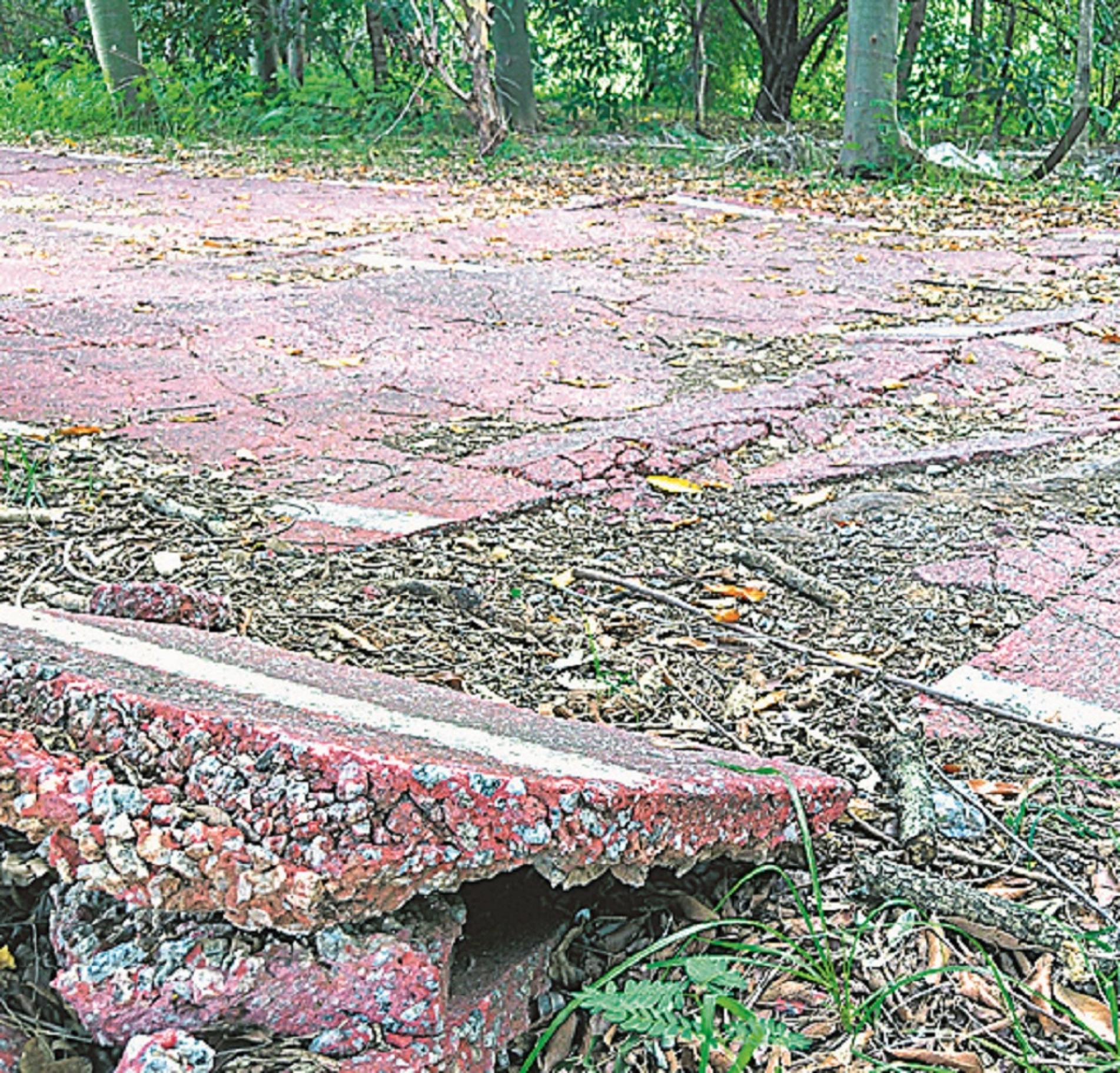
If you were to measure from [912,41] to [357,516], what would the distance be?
862 cm

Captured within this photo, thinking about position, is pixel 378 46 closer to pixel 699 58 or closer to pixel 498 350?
pixel 699 58

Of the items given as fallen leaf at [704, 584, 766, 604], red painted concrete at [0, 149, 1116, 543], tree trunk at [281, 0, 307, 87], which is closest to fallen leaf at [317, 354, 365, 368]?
red painted concrete at [0, 149, 1116, 543]

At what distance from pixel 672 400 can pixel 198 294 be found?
1.80 meters

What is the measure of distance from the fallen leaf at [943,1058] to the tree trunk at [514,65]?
30.0 feet

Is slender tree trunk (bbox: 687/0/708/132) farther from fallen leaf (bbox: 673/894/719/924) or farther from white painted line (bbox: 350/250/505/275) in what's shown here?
fallen leaf (bbox: 673/894/719/924)

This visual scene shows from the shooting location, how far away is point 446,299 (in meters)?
4.21

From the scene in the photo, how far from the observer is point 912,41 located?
9727 millimetres

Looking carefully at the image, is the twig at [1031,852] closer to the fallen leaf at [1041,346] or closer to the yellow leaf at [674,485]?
the yellow leaf at [674,485]

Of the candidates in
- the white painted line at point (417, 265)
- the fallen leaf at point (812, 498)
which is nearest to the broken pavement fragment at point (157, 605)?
the fallen leaf at point (812, 498)

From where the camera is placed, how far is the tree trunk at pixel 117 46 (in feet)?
33.7

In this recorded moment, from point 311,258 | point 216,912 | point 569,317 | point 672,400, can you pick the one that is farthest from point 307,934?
point 311,258

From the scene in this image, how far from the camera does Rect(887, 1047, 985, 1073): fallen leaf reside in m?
1.12

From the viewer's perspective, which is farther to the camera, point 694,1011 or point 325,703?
point 325,703

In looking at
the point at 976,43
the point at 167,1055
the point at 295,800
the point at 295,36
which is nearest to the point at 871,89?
the point at 976,43
